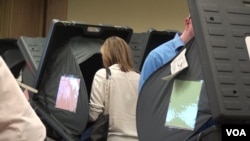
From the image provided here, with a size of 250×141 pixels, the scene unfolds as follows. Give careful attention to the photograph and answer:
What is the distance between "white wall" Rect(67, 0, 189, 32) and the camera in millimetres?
4812

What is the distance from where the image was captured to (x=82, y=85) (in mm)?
2611

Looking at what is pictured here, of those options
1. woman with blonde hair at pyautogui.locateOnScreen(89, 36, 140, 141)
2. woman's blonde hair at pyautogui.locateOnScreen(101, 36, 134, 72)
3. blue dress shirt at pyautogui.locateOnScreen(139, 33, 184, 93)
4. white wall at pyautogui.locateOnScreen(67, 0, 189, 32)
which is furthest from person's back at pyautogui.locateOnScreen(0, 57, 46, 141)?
white wall at pyautogui.locateOnScreen(67, 0, 189, 32)

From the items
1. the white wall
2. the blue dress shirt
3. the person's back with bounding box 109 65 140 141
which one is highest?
the white wall

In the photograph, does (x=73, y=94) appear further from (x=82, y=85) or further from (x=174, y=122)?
(x=174, y=122)

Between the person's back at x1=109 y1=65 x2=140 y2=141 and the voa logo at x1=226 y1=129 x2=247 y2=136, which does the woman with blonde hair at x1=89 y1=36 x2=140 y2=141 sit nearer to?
the person's back at x1=109 y1=65 x2=140 y2=141

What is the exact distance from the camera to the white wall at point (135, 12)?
4812mm

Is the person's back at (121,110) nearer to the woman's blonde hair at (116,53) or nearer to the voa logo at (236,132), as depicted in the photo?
the woman's blonde hair at (116,53)

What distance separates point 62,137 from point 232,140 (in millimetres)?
1994

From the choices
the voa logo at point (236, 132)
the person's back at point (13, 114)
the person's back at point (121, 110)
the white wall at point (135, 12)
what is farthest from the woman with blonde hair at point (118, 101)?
the white wall at point (135, 12)

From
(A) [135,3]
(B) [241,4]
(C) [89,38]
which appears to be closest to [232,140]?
(B) [241,4]

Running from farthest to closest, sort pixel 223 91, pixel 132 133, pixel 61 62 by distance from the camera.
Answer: pixel 61 62
pixel 132 133
pixel 223 91

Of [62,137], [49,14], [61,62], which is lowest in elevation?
[62,137]

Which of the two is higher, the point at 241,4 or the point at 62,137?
the point at 241,4

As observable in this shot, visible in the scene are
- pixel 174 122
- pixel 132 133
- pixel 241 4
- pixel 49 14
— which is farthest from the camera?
pixel 49 14
